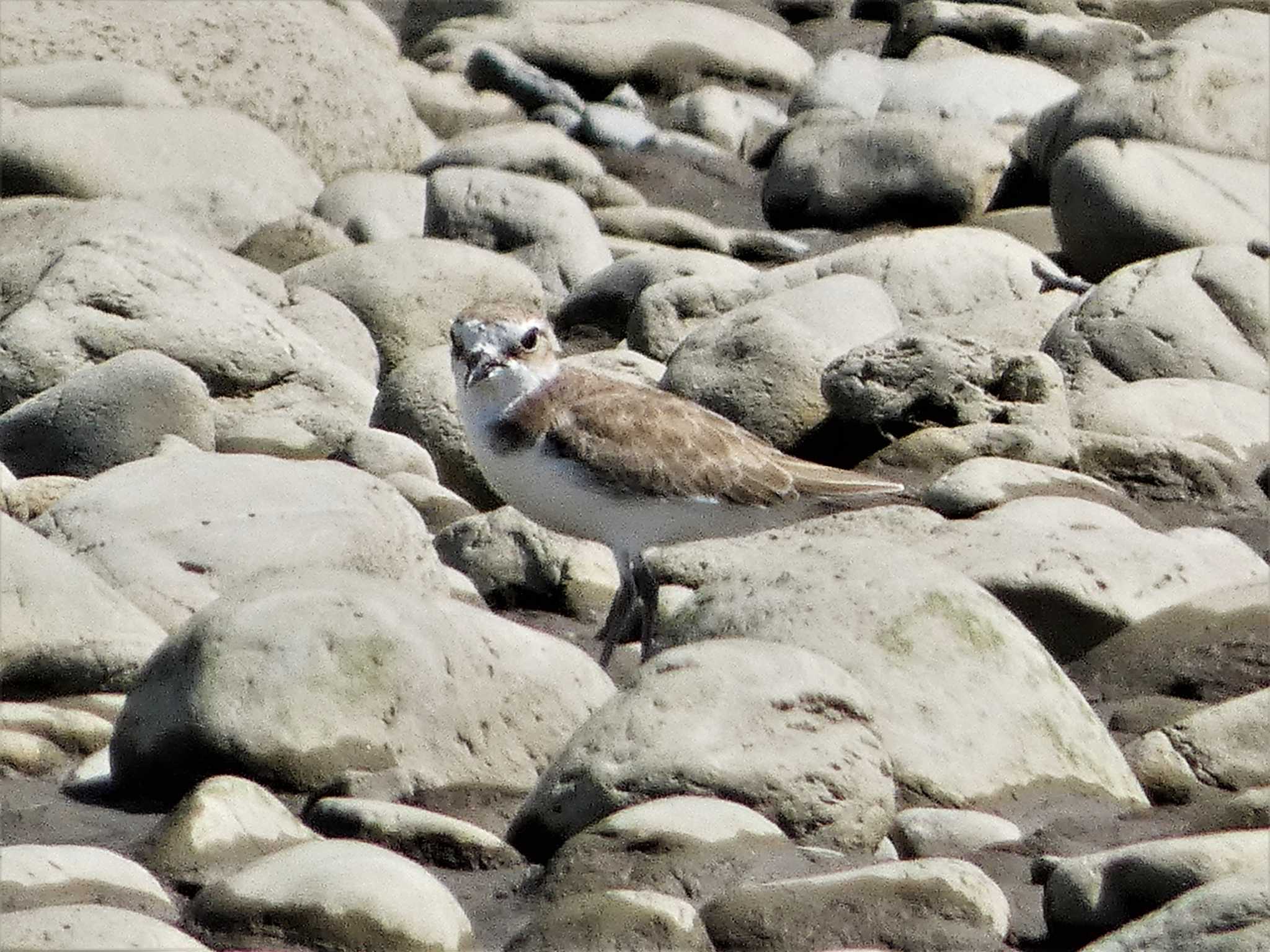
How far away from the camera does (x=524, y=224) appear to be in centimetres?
1429

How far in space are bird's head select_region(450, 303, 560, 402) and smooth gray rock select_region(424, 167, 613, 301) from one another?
17.9ft

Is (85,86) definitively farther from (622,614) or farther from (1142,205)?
(622,614)

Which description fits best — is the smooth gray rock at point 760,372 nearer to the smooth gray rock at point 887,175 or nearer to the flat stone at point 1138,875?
the smooth gray rock at point 887,175

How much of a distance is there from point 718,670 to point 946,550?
246 cm

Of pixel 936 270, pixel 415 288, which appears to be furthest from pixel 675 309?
pixel 936 270

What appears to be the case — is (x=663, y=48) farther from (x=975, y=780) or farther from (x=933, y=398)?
(x=975, y=780)

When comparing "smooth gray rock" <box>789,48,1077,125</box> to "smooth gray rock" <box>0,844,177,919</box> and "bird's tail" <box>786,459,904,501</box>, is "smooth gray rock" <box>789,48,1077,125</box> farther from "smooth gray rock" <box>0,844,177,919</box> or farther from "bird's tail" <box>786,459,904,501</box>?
"smooth gray rock" <box>0,844,177,919</box>

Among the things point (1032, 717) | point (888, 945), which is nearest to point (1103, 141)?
point (1032, 717)

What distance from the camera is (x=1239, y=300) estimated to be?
39.5 feet

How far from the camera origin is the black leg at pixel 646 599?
27.0ft

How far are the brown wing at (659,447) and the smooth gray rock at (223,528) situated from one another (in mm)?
633

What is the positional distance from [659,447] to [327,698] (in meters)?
2.42

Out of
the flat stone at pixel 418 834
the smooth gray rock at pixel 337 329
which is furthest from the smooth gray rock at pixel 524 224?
the flat stone at pixel 418 834

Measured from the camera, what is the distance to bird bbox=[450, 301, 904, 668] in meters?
8.37
